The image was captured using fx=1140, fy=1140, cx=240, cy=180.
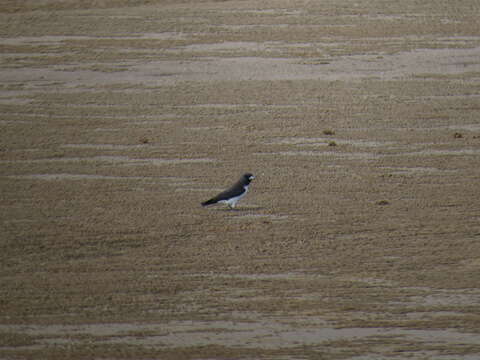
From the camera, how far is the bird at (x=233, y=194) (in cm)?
1648

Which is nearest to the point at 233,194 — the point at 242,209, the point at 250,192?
the point at 242,209

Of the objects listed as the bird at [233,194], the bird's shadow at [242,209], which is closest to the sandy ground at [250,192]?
the bird's shadow at [242,209]

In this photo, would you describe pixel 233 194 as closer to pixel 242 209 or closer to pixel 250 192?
pixel 242 209

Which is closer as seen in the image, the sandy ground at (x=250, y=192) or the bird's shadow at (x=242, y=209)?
the sandy ground at (x=250, y=192)

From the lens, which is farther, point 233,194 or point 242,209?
point 242,209

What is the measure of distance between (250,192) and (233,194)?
1.34 m

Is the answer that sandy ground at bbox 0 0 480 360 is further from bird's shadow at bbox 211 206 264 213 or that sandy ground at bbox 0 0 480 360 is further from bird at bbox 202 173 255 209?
bird at bbox 202 173 255 209

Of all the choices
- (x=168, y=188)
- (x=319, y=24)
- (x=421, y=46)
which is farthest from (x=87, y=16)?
(x=168, y=188)

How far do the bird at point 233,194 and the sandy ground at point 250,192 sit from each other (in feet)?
0.77

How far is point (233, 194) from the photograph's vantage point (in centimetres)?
1659

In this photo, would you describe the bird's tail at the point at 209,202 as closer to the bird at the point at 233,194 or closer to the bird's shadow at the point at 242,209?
the bird at the point at 233,194

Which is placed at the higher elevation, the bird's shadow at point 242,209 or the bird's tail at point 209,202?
the bird's tail at point 209,202

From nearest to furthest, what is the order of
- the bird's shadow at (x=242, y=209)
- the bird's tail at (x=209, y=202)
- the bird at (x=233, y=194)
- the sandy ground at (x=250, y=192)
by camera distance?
the sandy ground at (x=250, y=192) < the bird's tail at (x=209, y=202) < the bird at (x=233, y=194) < the bird's shadow at (x=242, y=209)

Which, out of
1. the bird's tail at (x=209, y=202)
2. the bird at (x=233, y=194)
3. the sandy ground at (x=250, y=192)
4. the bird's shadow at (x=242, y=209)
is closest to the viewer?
the sandy ground at (x=250, y=192)
